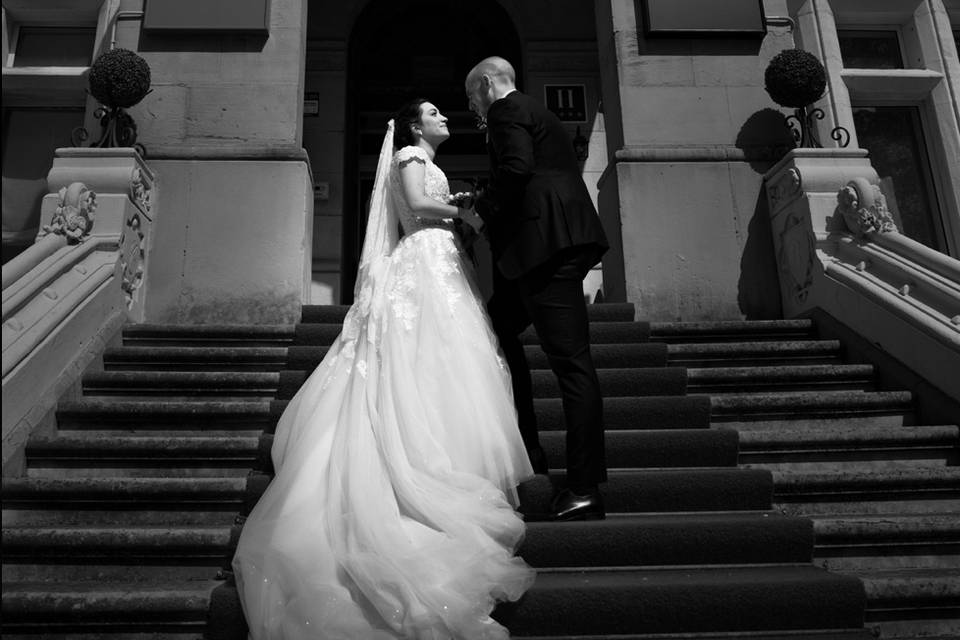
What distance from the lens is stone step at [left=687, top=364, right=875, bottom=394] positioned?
4211 millimetres

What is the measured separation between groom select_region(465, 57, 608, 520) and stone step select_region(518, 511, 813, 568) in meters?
0.10

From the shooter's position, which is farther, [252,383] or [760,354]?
[760,354]

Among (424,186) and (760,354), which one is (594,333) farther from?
(424,186)

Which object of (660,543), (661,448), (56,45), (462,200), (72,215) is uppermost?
(56,45)

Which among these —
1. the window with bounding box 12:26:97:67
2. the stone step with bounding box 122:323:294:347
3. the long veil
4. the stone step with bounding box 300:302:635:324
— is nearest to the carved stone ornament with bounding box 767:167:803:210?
the stone step with bounding box 300:302:635:324

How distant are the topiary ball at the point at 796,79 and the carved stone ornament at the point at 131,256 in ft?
15.9

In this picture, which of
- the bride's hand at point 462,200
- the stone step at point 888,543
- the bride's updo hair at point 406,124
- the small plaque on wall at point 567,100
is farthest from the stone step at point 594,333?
the small plaque on wall at point 567,100

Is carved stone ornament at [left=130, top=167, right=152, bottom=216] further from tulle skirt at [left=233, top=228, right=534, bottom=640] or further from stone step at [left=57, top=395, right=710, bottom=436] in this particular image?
tulle skirt at [left=233, top=228, right=534, bottom=640]

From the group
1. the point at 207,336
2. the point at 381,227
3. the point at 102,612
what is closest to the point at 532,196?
the point at 381,227

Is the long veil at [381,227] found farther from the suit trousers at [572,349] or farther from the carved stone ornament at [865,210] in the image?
the carved stone ornament at [865,210]

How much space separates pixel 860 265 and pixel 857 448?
1.44 metres

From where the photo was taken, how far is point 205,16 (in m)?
5.71

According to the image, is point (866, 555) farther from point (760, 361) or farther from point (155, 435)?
point (155, 435)

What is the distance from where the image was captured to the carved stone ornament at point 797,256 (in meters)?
4.95
